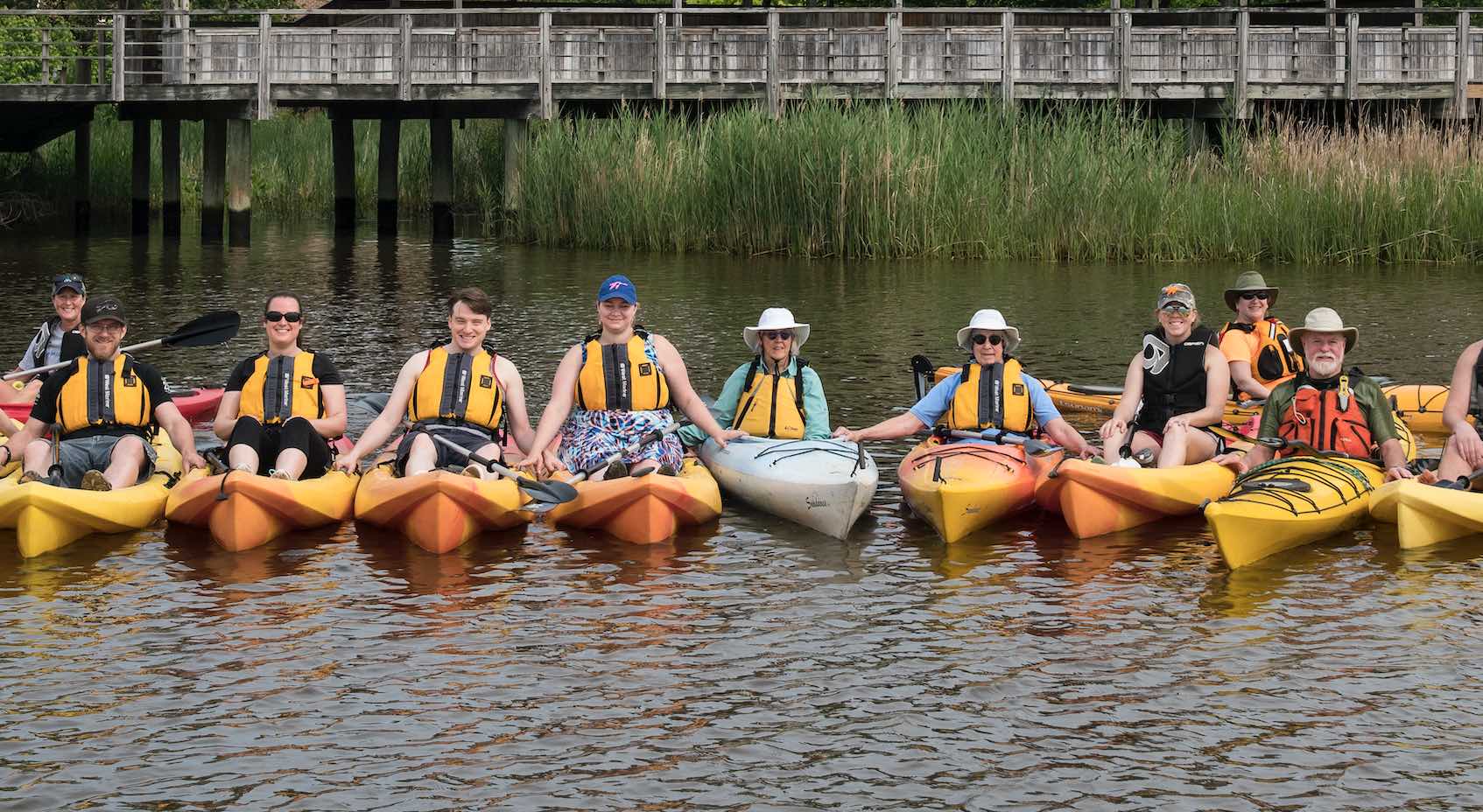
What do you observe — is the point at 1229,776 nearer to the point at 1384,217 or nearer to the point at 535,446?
the point at 535,446

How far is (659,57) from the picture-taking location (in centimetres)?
2683

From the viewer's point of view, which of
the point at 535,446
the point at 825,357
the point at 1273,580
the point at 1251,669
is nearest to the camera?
the point at 1251,669

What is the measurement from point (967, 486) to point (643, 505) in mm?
1544

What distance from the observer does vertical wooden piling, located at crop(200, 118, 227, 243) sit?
92.2 feet

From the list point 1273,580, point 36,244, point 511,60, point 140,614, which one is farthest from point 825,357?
point 36,244

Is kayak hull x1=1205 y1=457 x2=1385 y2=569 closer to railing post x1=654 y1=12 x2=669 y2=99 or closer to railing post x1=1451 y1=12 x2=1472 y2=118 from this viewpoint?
railing post x1=654 y1=12 x2=669 y2=99

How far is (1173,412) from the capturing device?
1021 cm

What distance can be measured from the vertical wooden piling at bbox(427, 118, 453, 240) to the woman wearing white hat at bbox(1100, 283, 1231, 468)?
790 inches

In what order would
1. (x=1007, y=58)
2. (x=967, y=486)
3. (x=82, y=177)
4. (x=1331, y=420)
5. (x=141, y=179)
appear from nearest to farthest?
1. (x=967, y=486)
2. (x=1331, y=420)
3. (x=1007, y=58)
4. (x=141, y=179)
5. (x=82, y=177)

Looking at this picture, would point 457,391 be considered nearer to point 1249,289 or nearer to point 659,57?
point 1249,289

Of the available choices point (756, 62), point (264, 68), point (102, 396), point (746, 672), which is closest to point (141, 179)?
point (264, 68)

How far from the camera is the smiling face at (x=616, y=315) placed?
9.80m

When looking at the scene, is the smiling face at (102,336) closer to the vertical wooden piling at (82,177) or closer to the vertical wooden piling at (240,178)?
the vertical wooden piling at (240,178)

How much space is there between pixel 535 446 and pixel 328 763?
3.43m
